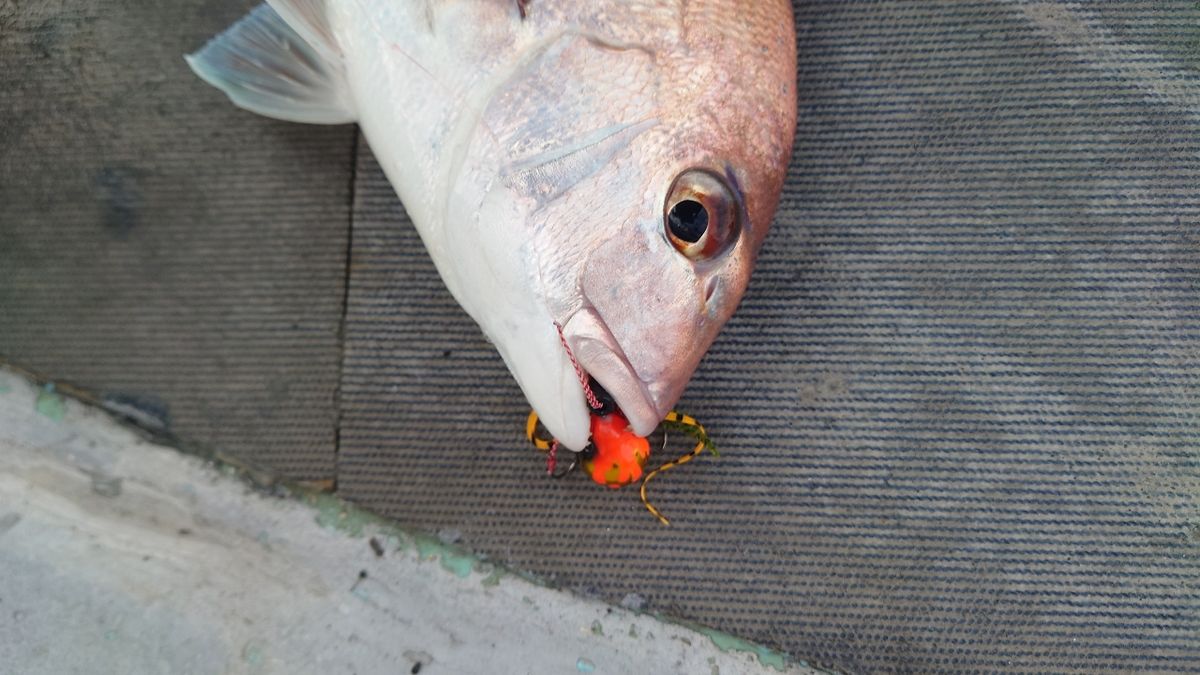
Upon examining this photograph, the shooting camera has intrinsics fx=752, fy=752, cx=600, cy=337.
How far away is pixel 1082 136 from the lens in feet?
4.96

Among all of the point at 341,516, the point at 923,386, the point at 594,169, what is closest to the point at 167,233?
the point at 341,516

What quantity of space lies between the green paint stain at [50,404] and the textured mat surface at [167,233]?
0.16 feet

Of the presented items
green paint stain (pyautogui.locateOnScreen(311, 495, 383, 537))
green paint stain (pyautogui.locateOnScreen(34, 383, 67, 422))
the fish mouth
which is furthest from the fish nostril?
green paint stain (pyautogui.locateOnScreen(34, 383, 67, 422))

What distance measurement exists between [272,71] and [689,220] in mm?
881

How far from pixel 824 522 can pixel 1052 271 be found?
0.67 meters

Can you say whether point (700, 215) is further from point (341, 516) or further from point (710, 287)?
point (341, 516)

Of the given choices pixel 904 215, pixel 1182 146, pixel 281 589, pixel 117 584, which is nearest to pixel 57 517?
pixel 117 584

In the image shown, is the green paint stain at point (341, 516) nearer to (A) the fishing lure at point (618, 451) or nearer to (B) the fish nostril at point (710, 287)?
(A) the fishing lure at point (618, 451)

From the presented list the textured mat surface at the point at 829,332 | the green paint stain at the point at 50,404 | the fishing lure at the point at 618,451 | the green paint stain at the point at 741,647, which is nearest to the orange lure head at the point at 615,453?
the fishing lure at the point at 618,451

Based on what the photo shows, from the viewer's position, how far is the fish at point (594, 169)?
100cm

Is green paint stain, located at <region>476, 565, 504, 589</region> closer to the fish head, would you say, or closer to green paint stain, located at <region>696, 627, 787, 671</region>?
green paint stain, located at <region>696, 627, 787, 671</region>

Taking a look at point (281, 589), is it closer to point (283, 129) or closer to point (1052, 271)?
point (283, 129)

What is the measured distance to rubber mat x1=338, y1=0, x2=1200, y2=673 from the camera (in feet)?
4.69

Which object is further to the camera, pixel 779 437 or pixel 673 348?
pixel 779 437
